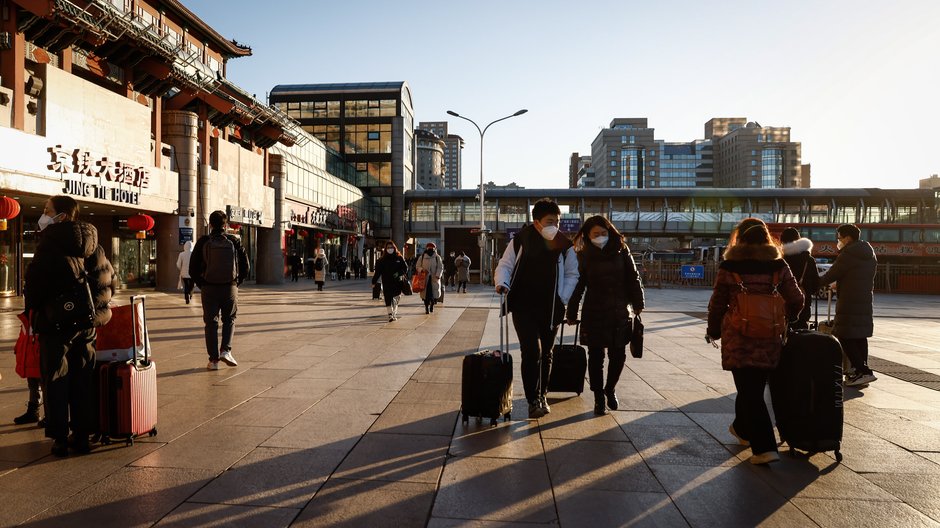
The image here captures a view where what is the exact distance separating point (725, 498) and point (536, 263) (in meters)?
2.35

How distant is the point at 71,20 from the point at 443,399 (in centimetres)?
1778

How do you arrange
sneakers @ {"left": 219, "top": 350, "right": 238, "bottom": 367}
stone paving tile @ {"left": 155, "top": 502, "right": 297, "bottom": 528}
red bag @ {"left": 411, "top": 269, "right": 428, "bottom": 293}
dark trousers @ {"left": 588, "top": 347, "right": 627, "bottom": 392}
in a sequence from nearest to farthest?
stone paving tile @ {"left": 155, "top": 502, "right": 297, "bottom": 528}
dark trousers @ {"left": 588, "top": 347, "right": 627, "bottom": 392}
sneakers @ {"left": 219, "top": 350, "right": 238, "bottom": 367}
red bag @ {"left": 411, "top": 269, "right": 428, "bottom": 293}

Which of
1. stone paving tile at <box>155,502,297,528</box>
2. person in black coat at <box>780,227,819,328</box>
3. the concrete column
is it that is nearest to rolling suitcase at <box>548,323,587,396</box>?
person in black coat at <box>780,227,819,328</box>

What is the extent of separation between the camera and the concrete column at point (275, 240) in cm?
3089

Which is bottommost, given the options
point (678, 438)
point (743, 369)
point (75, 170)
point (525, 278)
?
point (678, 438)

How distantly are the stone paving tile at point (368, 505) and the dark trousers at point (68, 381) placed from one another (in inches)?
75.1

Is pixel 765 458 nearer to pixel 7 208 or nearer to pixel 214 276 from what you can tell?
pixel 214 276

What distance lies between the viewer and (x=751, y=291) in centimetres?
429

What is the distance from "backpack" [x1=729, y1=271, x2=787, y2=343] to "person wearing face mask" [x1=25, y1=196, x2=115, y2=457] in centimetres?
445

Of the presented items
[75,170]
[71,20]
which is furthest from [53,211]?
[71,20]

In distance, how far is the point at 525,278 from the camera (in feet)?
17.0

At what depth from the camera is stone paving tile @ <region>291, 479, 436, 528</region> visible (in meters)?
3.07

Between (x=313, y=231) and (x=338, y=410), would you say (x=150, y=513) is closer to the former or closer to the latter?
(x=338, y=410)

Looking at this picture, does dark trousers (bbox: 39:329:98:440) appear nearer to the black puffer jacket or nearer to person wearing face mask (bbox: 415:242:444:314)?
the black puffer jacket
